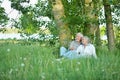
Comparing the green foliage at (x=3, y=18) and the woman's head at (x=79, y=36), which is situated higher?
the woman's head at (x=79, y=36)

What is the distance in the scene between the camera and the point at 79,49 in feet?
40.8

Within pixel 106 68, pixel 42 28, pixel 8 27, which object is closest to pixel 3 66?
pixel 106 68

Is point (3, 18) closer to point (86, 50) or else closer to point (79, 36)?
point (79, 36)

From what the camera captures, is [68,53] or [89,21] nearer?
[68,53]

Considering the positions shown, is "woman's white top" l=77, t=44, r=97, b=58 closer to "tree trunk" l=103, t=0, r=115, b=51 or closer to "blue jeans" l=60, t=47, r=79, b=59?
"blue jeans" l=60, t=47, r=79, b=59

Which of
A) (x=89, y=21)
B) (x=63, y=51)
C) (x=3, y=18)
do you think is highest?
(x=89, y=21)

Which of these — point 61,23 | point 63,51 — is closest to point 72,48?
point 63,51

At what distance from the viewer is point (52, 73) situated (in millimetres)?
8328

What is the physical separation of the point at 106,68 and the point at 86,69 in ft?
1.27

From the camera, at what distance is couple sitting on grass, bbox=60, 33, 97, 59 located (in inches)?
473

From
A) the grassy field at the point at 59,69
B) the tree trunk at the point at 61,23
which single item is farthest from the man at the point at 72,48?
the grassy field at the point at 59,69

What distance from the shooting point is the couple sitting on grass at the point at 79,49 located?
12.0 m

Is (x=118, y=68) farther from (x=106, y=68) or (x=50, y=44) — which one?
(x=50, y=44)

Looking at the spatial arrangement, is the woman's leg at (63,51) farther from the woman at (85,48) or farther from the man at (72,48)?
the woman at (85,48)
